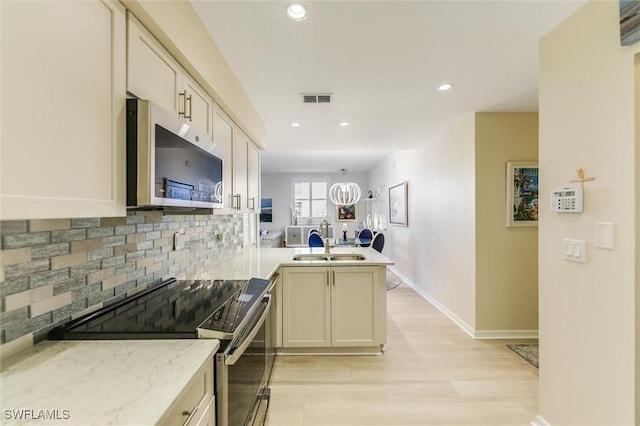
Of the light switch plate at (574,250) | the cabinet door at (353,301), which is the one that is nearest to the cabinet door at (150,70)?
the cabinet door at (353,301)

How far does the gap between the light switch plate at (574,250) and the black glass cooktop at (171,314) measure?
168 centimetres

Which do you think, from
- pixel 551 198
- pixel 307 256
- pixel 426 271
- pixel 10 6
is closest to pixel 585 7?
pixel 551 198

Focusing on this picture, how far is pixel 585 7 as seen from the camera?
1.47 m

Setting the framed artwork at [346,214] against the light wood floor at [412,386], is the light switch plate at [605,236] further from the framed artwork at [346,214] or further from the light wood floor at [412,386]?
the framed artwork at [346,214]

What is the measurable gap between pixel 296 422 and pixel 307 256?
1.55 m

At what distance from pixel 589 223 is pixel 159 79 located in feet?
7.15

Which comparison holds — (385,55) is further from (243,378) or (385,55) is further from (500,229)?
(500,229)

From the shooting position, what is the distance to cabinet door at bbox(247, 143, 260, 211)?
2967mm

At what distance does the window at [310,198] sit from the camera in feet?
29.8

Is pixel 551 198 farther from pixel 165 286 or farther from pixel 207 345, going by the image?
pixel 165 286

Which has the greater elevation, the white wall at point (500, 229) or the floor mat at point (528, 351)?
the white wall at point (500, 229)

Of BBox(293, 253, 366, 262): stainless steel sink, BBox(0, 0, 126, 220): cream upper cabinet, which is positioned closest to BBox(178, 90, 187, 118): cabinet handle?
BBox(0, 0, 126, 220): cream upper cabinet

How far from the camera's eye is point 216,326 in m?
1.09

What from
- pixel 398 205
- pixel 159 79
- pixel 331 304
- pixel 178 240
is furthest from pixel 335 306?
pixel 398 205
